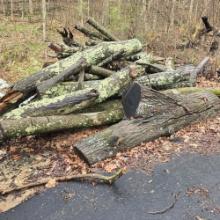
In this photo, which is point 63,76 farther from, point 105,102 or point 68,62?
point 105,102

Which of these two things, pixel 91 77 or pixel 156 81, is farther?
pixel 91 77

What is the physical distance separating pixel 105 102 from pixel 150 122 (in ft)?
3.55

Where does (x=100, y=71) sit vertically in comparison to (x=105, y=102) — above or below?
above

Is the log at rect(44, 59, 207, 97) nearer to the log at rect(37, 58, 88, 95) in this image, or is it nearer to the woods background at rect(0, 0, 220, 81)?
the log at rect(37, 58, 88, 95)

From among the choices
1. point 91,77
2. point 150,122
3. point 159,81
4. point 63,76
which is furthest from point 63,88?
point 159,81

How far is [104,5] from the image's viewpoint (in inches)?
666

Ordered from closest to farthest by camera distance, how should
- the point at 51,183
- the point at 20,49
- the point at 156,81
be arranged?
1. the point at 51,183
2. the point at 156,81
3. the point at 20,49

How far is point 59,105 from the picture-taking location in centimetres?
644

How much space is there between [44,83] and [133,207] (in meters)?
3.13

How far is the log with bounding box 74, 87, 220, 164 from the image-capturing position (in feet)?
18.9

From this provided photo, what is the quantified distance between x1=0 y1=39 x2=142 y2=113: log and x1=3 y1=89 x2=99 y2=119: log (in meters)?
0.59

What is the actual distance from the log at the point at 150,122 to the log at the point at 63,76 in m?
1.51

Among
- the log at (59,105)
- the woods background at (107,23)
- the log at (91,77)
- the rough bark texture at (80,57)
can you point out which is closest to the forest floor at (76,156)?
the log at (59,105)

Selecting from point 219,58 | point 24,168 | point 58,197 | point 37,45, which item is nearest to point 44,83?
point 24,168
